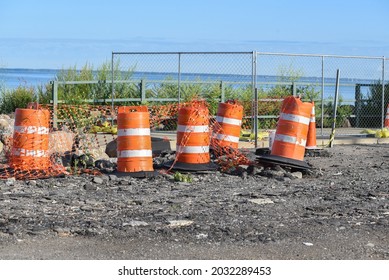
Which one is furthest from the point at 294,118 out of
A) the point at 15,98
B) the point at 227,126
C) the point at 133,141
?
the point at 15,98

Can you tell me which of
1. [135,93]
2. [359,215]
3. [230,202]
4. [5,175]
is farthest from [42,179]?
[135,93]

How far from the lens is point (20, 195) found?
12.1 metres

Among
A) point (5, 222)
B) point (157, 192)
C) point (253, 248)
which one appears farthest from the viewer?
point (157, 192)

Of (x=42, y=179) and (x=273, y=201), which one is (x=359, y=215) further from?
(x=42, y=179)

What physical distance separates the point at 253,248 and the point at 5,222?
2.88 metres

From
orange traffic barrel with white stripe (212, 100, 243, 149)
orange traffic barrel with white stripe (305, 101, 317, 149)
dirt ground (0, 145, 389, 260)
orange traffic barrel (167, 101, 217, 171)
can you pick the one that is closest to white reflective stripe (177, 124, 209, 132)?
orange traffic barrel (167, 101, 217, 171)

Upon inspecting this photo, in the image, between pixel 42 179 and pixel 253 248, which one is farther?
pixel 42 179

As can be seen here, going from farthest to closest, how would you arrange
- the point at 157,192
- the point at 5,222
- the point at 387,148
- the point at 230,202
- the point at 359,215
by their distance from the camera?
1. the point at 387,148
2. the point at 157,192
3. the point at 230,202
4. the point at 359,215
5. the point at 5,222

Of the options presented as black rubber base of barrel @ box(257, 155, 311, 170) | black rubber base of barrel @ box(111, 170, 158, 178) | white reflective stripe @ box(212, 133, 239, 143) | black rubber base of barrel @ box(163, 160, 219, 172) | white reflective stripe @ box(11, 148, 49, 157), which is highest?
white reflective stripe @ box(212, 133, 239, 143)

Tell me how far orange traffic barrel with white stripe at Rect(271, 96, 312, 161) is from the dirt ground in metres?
0.32

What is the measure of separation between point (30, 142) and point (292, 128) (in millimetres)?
4099

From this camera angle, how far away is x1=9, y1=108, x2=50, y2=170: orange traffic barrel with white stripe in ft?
45.8

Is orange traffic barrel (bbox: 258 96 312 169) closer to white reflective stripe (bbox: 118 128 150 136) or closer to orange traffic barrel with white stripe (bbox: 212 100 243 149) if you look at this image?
orange traffic barrel with white stripe (bbox: 212 100 243 149)

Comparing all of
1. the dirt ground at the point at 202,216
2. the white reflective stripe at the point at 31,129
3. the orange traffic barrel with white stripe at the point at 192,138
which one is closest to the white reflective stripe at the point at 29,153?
Answer: the white reflective stripe at the point at 31,129
